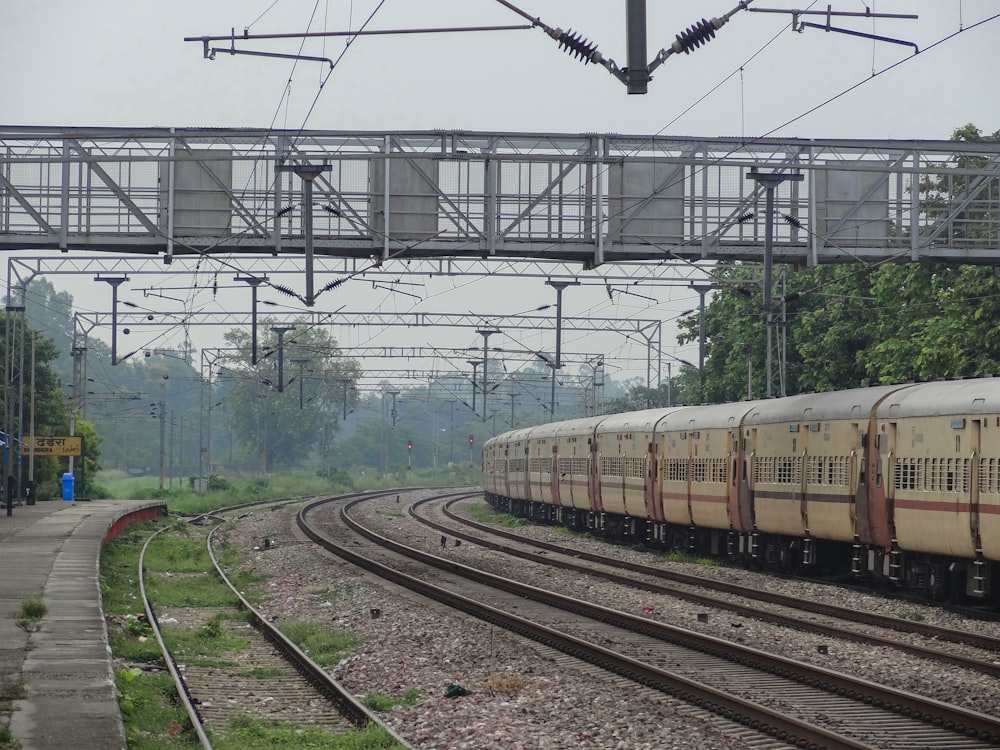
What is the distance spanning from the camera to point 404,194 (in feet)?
98.5

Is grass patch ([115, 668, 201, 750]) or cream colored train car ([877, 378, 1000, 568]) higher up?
cream colored train car ([877, 378, 1000, 568])

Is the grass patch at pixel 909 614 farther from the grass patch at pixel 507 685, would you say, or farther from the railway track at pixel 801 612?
the grass patch at pixel 507 685

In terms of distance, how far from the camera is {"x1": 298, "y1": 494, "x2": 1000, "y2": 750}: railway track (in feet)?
37.1

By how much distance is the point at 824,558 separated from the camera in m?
26.3

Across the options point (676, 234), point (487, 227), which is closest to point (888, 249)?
point (676, 234)

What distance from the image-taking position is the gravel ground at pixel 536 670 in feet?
38.5

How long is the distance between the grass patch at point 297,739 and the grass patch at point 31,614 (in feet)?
17.2

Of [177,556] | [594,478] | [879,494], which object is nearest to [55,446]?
[177,556]

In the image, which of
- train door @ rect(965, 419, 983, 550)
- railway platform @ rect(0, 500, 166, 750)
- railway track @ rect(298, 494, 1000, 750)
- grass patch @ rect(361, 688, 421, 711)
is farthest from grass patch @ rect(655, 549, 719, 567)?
grass patch @ rect(361, 688, 421, 711)

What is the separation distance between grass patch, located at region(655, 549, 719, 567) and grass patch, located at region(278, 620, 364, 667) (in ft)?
42.1

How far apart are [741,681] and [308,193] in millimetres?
17312

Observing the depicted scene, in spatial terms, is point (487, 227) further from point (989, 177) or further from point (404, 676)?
point (404, 676)

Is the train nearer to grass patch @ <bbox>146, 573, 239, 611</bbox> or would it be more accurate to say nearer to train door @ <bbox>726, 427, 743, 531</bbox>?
train door @ <bbox>726, 427, 743, 531</bbox>

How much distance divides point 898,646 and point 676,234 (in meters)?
15.5
